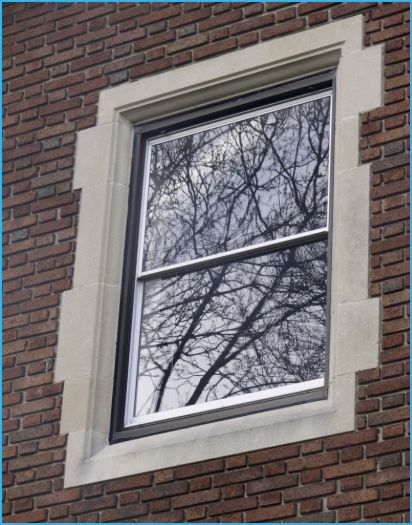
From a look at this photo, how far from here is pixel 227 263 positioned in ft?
33.1

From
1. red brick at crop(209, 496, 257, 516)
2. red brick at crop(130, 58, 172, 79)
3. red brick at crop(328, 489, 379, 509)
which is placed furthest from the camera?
red brick at crop(130, 58, 172, 79)

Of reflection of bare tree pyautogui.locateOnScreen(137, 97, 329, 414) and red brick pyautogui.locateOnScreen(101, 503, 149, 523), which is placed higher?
reflection of bare tree pyautogui.locateOnScreen(137, 97, 329, 414)

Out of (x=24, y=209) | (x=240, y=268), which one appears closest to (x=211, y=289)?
(x=240, y=268)

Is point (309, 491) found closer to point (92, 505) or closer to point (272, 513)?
point (272, 513)

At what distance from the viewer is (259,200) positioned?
1022 cm

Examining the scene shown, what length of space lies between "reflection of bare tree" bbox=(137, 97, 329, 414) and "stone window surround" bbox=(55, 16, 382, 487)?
0.23m

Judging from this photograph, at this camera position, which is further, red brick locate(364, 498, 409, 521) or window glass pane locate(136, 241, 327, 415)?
window glass pane locate(136, 241, 327, 415)

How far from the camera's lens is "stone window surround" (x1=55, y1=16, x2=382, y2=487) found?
9.17m

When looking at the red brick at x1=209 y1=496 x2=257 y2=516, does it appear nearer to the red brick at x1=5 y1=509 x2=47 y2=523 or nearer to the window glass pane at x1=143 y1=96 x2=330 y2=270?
the red brick at x1=5 y1=509 x2=47 y2=523

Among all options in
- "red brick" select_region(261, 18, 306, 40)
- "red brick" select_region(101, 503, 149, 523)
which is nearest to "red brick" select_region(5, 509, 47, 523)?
"red brick" select_region(101, 503, 149, 523)

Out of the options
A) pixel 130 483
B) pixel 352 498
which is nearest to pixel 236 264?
pixel 130 483

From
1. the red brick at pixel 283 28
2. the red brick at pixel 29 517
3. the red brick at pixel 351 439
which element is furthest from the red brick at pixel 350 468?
the red brick at pixel 283 28

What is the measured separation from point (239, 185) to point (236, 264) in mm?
614

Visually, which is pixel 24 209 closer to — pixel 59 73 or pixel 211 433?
pixel 59 73
